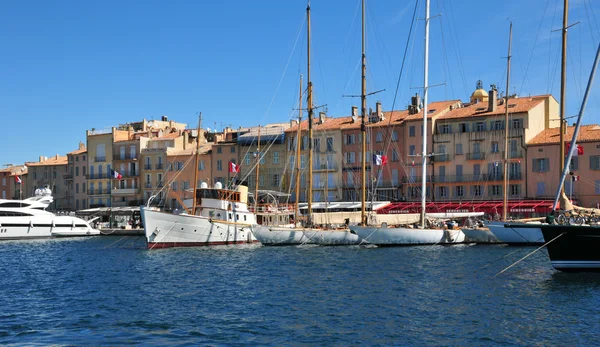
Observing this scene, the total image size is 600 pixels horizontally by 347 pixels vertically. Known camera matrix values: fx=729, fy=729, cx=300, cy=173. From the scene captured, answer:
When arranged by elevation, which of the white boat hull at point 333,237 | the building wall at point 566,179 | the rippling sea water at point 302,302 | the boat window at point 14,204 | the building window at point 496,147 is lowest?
the rippling sea water at point 302,302

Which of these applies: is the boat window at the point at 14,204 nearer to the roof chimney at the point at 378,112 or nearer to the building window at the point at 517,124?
the roof chimney at the point at 378,112

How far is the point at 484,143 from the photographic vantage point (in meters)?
79.2

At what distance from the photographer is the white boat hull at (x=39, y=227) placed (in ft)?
261

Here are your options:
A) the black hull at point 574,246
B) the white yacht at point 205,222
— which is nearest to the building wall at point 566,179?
the white yacht at point 205,222

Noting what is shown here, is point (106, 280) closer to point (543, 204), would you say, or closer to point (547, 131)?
point (543, 204)

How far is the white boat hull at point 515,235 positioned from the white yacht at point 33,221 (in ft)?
168

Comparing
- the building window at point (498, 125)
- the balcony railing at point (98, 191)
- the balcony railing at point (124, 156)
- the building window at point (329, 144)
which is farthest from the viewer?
the balcony railing at point (98, 191)

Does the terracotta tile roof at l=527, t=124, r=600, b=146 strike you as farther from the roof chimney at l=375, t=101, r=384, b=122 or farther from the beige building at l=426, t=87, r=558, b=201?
the roof chimney at l=375, t=101, r=384, b=122

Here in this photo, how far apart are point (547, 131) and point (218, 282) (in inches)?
2124

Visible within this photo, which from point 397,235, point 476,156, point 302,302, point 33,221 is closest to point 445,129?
point 476,156

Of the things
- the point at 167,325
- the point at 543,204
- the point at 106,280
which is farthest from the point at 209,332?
the point at 543,204

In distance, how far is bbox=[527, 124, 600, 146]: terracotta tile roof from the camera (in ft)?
240

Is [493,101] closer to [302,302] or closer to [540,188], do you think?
[540,188]

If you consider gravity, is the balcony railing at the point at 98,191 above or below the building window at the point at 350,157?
below
